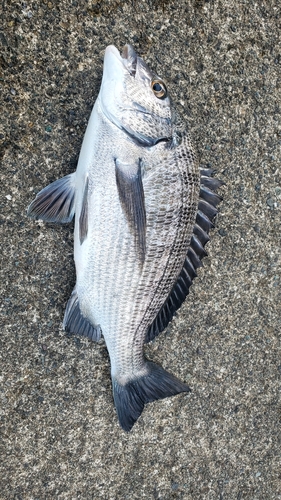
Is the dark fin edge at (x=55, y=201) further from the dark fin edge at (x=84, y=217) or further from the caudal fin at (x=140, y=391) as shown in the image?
the caudal fin at (x=140, y=391)

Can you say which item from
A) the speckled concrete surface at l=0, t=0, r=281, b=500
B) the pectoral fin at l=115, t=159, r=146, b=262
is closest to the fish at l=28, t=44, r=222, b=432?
the pectoral fin at l=115, t=159, r=146, b=262

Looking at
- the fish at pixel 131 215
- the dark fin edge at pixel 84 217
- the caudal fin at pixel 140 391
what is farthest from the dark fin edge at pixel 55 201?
the caudal fin at pixel 140 391

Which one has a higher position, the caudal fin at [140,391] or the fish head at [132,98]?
the fish head at [132,98]

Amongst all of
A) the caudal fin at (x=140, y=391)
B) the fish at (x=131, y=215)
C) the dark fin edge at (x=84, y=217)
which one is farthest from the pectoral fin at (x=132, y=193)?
the caudal fin at (x=140, y=391)

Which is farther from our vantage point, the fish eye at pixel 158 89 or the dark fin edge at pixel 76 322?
the dark fin edge at pixel 76 322

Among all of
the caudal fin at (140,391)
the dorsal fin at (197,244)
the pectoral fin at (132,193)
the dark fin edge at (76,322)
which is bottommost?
the caudal fin at (140,391)

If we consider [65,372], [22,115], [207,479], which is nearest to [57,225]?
[22,115]

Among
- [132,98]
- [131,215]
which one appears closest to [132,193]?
[131,215]

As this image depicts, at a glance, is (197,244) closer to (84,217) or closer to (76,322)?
(84,217)
